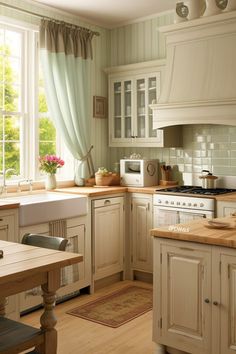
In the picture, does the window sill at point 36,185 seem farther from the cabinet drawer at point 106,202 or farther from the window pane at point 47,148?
the cabinet drawer at point 106,202

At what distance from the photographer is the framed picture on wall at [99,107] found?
19.0ft

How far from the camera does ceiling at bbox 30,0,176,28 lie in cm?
504

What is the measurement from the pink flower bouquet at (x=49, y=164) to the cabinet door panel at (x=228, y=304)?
8.96 feet

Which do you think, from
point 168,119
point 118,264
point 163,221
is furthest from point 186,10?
point 118,264

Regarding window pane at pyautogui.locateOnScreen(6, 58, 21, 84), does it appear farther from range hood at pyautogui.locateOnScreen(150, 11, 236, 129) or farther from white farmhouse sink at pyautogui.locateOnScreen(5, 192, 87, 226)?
range hood at pyautogui.locateOnScreen(150, 11, 236, 129)

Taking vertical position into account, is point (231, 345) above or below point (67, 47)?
below

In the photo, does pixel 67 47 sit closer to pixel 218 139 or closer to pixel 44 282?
pixel 218 139

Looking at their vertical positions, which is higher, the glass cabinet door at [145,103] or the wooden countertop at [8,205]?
the glass cabinet door at [145,103]

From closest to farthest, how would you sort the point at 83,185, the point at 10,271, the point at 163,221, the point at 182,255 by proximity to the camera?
the point at 10,271
the point at 182,255
the point at 163,221
the point at 83,185

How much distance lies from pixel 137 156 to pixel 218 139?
0.97m

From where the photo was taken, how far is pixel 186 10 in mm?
4898

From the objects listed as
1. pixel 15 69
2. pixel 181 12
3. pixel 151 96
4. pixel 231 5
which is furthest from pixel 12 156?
pixel 231 5

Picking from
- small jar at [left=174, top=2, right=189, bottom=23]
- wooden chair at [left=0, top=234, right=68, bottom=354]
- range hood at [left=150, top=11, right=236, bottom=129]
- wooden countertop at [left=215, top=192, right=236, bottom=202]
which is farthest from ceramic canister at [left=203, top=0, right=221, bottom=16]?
wooden chair at [left=0, top=234, right=68, bottom=354]

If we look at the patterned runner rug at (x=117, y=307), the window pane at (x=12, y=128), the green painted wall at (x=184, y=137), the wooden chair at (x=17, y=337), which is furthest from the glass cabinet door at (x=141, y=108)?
the wooden chair at (x=17, y=337)
